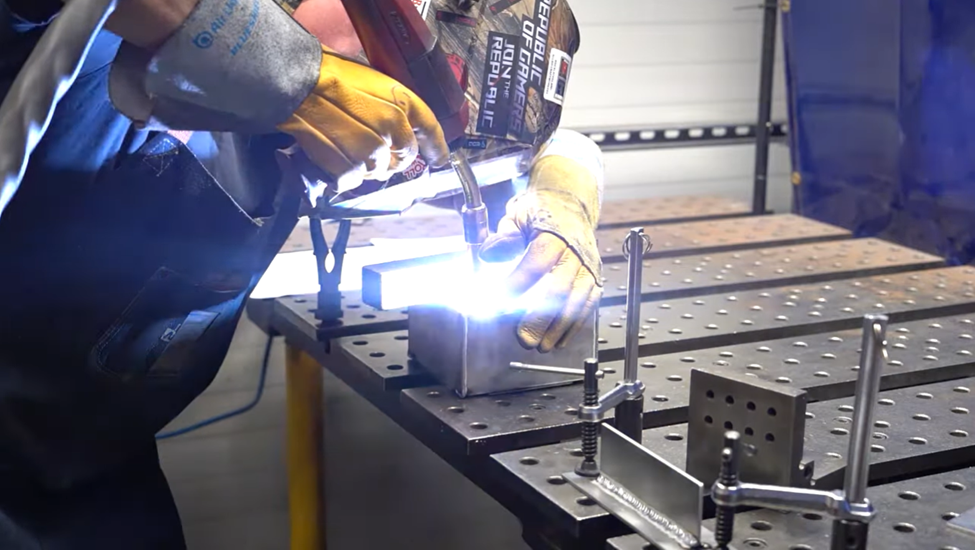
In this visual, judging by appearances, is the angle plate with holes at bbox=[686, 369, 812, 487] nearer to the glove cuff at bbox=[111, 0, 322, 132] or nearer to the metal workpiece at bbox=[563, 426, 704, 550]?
the metal workpiece at bbox=[563, 426, 704, 550]

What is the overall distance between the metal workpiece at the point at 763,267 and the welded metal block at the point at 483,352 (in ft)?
1.20

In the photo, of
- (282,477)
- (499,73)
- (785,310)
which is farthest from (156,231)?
(282,477)

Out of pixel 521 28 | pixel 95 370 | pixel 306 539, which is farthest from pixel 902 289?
pixel 95 370

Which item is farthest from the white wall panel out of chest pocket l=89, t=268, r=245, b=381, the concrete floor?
chest pocket l=89, t=268, r=245, b=381

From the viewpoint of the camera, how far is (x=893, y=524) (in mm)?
844

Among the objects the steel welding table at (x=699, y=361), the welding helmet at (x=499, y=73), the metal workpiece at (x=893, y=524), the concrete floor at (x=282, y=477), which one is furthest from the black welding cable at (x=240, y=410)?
the metal workpiece at (x=893, y=524)

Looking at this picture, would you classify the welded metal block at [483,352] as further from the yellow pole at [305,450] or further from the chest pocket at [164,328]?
the yellow pole at [305,450]

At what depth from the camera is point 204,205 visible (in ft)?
3.57

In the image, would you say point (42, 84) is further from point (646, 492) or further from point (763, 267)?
point (763, 267)

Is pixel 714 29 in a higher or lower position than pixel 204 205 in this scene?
higher

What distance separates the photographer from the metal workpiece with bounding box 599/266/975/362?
136cm

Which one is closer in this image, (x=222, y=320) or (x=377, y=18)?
(x=377, y=18)

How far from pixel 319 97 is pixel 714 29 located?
1.74 metres

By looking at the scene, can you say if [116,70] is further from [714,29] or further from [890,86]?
[714,29]
